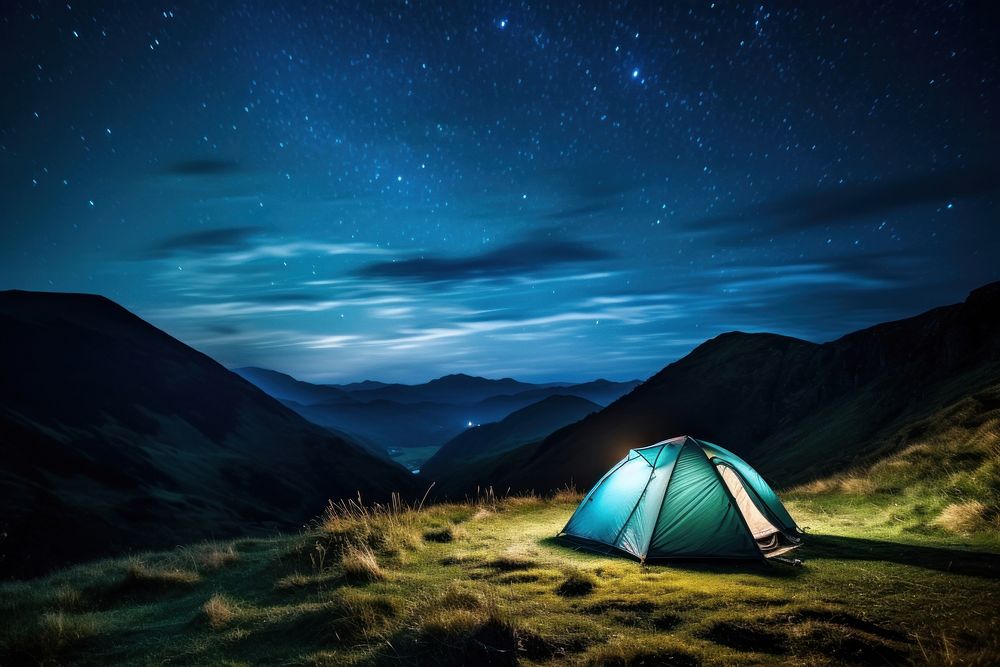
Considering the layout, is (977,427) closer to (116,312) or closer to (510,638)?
(510,638)

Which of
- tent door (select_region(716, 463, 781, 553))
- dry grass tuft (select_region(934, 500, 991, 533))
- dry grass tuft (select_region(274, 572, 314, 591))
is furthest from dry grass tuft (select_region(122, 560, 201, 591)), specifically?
dry grass tuft (select_region(934, 500, 991, 533))

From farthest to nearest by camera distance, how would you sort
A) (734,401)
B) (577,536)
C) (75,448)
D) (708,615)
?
(734,401)
(75,448)
(577,536)
(708,615)

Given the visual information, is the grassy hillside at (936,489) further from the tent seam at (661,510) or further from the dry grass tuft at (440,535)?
the dry grass tuft at (440,535)

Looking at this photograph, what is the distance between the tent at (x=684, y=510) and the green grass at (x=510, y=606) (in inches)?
20.4

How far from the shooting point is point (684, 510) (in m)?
11.9

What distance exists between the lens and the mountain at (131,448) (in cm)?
5375

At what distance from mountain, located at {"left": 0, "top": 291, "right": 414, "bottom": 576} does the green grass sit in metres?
45.0

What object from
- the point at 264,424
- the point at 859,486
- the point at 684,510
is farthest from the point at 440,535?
the point at 264,424

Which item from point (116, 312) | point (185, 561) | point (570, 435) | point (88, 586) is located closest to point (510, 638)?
point (88, 586)

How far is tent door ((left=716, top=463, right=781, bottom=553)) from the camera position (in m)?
11.9

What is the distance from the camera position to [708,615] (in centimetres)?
786

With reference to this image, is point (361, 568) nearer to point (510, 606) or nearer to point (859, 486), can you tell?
point (510, 606)

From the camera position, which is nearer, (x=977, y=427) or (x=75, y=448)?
(x=977, y=427)

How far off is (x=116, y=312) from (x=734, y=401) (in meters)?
142
